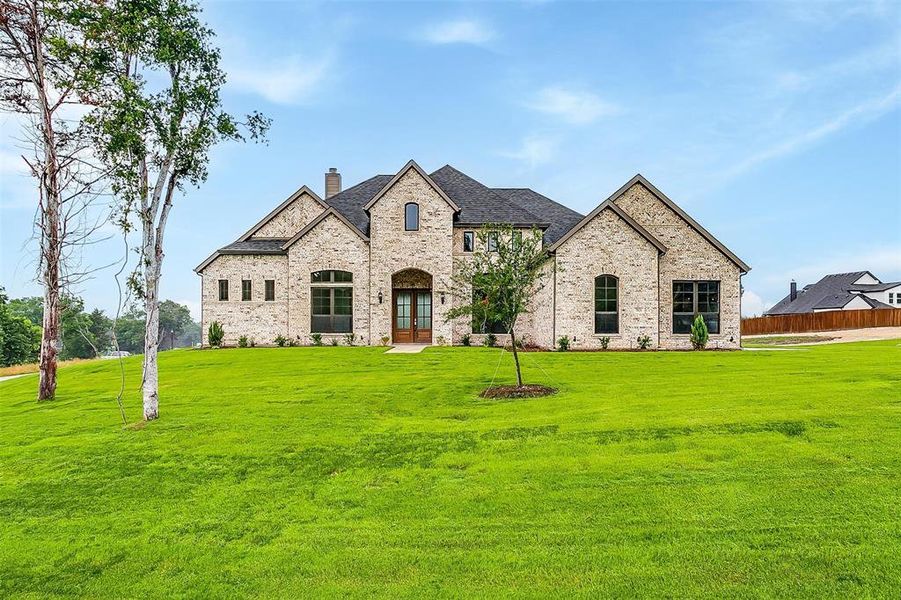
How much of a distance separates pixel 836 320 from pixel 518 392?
45547 millimetres

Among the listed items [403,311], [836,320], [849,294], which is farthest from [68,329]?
[849,294]

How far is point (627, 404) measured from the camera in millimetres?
10383

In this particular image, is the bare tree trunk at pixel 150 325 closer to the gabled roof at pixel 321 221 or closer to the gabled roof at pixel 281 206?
the gabled roof at pixel 321 221

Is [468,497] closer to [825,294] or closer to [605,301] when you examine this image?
[605,301]

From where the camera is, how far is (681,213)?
24.6m

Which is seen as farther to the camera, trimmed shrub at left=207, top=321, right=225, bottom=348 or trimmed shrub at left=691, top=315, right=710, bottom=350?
trimmed shrub at left=207, top=321, right=225, bottom=348

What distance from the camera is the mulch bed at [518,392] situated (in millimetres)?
11933

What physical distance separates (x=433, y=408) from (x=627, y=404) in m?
4.00

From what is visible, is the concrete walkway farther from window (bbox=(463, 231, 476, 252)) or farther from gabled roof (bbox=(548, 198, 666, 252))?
gabled roof (bbox=(548, 198, 666, 252))

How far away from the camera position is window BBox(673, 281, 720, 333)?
2423 centimetres

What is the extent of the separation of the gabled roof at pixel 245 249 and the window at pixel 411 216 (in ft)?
21.7

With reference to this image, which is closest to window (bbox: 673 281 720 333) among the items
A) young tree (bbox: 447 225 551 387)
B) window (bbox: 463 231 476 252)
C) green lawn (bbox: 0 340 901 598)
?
window (bbox: 463 231 476 252)

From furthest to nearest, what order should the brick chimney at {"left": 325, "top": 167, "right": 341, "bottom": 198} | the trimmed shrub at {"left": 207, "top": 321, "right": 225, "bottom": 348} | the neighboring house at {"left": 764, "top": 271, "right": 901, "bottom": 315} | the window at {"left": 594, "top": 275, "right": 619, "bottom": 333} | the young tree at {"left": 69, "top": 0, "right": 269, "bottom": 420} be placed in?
the neighboring house at {"left": 764, "top": 271, "right": 901, "bottom": 315} → the brick chimney at {"left": 325, "top": 167, "right": 341, "bottom": 198} → the trimmed shrub at {"left": 207, "top": 321, "right": 225, "bottom": 348} → the window at {"left": 594, "top": 275, "right": 619, "bottom": 333} → the young tree at {"left": 69, "top": 0, "right": 269, "bottom": 420}

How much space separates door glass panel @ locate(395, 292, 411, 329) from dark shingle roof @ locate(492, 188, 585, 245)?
26.1 ft
